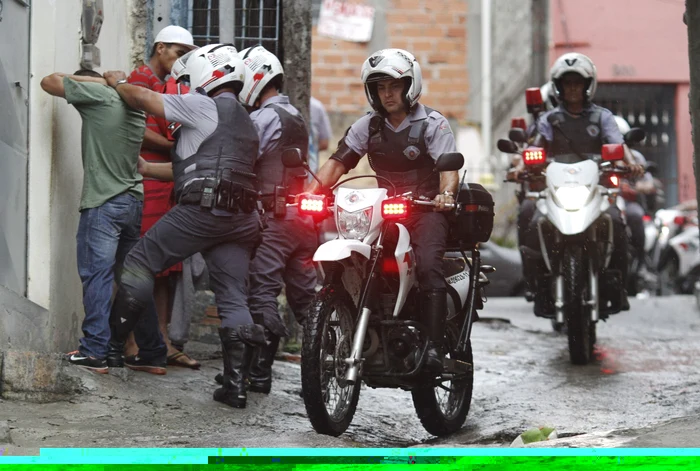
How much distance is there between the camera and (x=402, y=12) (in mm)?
21688

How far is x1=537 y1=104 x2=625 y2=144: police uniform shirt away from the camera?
987 cm

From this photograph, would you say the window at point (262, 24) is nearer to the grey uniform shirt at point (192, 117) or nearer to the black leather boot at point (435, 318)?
the grey uniform shirt at point (192, 117)

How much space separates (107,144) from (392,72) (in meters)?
1.64

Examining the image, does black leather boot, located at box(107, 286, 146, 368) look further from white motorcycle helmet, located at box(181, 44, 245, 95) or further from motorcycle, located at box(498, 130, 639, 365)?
motorcycle, located at box(498, 130, 639, 365)


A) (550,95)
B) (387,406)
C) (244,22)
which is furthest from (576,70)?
(387,406)

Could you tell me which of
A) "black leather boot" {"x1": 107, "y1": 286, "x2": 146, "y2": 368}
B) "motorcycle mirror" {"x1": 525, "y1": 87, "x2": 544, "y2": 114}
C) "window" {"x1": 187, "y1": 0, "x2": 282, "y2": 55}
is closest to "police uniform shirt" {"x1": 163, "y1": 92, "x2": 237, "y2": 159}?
"black leather boot" {"x1": 107, "y1": 286, "x2": 146, "y2": 368}

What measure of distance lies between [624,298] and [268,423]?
3.43m

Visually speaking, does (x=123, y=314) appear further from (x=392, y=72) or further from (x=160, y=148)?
(x=392, y=72)

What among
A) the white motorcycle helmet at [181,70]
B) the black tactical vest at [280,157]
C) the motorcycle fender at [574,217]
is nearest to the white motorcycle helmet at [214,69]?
the white motorcycle helmet at [181,70]

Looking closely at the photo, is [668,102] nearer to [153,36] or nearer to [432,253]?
[153,36]

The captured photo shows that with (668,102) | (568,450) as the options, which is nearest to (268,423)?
(568,450)

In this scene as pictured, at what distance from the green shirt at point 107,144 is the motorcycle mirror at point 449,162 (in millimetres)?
1921

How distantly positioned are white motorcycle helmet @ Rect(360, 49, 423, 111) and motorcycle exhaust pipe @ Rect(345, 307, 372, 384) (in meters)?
1.26

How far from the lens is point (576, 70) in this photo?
9938mm
